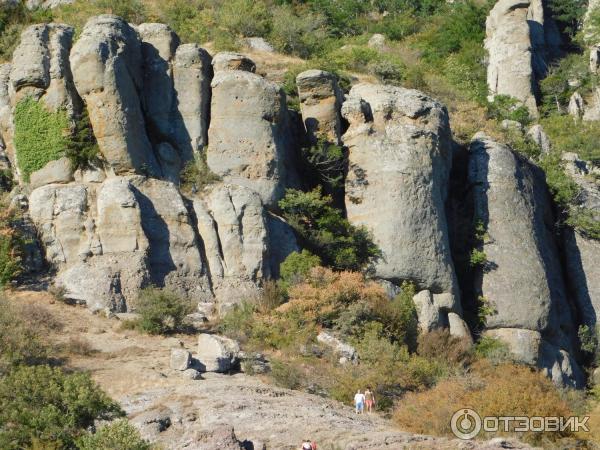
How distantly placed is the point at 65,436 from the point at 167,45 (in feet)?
46.7

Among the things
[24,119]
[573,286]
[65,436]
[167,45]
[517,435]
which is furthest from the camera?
[573,286]

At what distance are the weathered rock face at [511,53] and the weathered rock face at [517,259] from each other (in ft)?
42.4

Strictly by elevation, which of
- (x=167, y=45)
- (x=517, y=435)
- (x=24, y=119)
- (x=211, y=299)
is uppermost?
(x=167, y=45)

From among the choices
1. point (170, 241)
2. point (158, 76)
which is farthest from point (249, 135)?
point (170, 241)

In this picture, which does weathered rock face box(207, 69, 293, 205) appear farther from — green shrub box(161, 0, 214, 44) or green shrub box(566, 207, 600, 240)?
green shrub box(161, 0, 214, 44)

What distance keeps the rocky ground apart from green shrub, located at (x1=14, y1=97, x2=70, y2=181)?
5405mm

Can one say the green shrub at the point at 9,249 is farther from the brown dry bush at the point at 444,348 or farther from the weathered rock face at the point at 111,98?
the brown dry bush at the point at 444,348

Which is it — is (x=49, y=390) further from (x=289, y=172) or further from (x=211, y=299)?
(x=289, y=172)

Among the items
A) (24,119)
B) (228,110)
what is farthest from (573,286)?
(24,119)

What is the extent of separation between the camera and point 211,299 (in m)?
21.9

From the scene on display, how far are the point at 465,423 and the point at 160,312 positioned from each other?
704 cm

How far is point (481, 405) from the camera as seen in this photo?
15.9 metres

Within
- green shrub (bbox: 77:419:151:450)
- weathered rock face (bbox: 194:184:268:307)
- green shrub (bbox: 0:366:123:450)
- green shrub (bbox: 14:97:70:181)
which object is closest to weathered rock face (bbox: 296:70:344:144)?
weathered rock face (bbox: 194:184:268:307)

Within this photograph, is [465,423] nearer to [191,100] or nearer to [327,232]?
[327,232]
